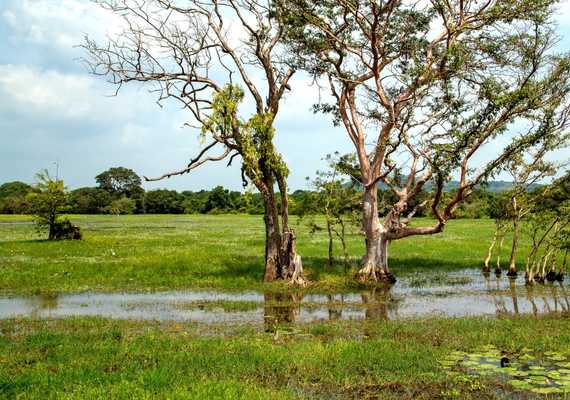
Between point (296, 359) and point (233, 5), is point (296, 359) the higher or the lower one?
the lower one

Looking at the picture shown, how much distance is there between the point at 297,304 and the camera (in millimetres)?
19938

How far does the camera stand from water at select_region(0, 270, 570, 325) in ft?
57.7

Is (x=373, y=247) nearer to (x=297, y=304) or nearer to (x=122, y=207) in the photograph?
(x=297, y=304)

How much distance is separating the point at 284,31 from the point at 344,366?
17.6 metres

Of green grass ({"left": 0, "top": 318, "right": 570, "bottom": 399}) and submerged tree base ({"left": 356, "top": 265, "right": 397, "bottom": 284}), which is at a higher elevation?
submerged tree base ({"left": 356, "top": 265, "right": 397, "bottom": 284})

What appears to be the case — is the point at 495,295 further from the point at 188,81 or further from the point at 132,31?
the point at 132,31

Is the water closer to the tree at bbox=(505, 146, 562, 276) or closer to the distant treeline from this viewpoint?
the tree at bbox=(505, 146, 562, 276)

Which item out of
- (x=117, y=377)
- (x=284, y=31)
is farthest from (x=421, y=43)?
(x=117, y=377)

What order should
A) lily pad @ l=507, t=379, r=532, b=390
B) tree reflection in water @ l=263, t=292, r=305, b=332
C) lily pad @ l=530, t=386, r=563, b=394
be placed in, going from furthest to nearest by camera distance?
tree reflection in water @ l=263, t=292, r=305, b=332 < lily pad @ l=507, t=379, r=532, b=390 < lily pad @ l=530, t=386, r=563, b=394

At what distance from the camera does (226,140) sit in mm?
23344

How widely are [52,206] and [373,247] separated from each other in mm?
25723

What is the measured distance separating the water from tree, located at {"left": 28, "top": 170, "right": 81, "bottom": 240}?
21.7 metres

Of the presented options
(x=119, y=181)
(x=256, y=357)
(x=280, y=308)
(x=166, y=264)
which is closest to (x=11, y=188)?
(x=119, y=181)

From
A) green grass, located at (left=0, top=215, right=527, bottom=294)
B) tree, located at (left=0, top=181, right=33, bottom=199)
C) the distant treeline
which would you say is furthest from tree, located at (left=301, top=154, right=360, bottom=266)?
tree, located at (left=0, top=181, right=33, bottom=199)
